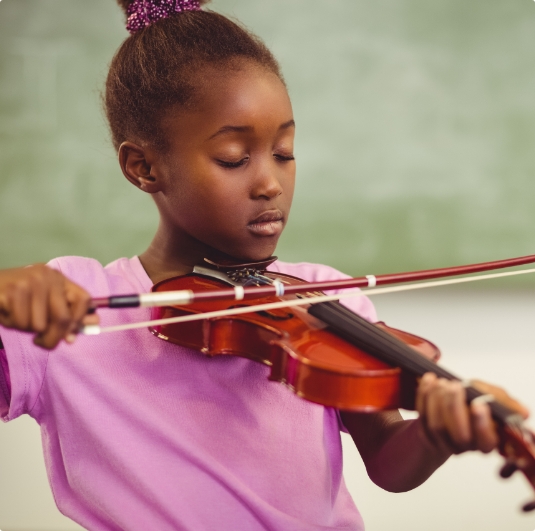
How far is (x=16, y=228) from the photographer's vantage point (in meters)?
1.33

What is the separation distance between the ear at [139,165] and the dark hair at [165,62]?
12 millimetres

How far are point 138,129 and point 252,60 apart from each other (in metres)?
0.13

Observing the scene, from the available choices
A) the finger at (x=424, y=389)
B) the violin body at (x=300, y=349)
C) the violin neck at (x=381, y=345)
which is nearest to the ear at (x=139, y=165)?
the violin body at (x=300, y=349)

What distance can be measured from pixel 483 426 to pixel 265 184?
304mm

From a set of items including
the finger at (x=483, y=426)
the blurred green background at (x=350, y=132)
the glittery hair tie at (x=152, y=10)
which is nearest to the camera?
the finger at (x=483, y=426)

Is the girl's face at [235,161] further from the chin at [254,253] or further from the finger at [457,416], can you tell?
the finger at [457,416]

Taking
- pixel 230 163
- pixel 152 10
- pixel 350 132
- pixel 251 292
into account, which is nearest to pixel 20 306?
pixel 251 292

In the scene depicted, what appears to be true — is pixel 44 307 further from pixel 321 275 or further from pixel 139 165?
pixel 321 275

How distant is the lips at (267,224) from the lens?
624 millimetres

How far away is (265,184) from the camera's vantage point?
61 cm

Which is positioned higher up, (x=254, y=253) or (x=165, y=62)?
(x=165, y=62)

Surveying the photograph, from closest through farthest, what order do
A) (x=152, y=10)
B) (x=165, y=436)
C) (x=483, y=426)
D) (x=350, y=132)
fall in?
(x=483, y=426) < (x=165, y=436) < (x=152, y=10) < (x=350, y=132)

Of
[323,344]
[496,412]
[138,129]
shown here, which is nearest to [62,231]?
[138,129]

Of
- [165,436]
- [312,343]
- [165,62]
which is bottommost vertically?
[165,436]
